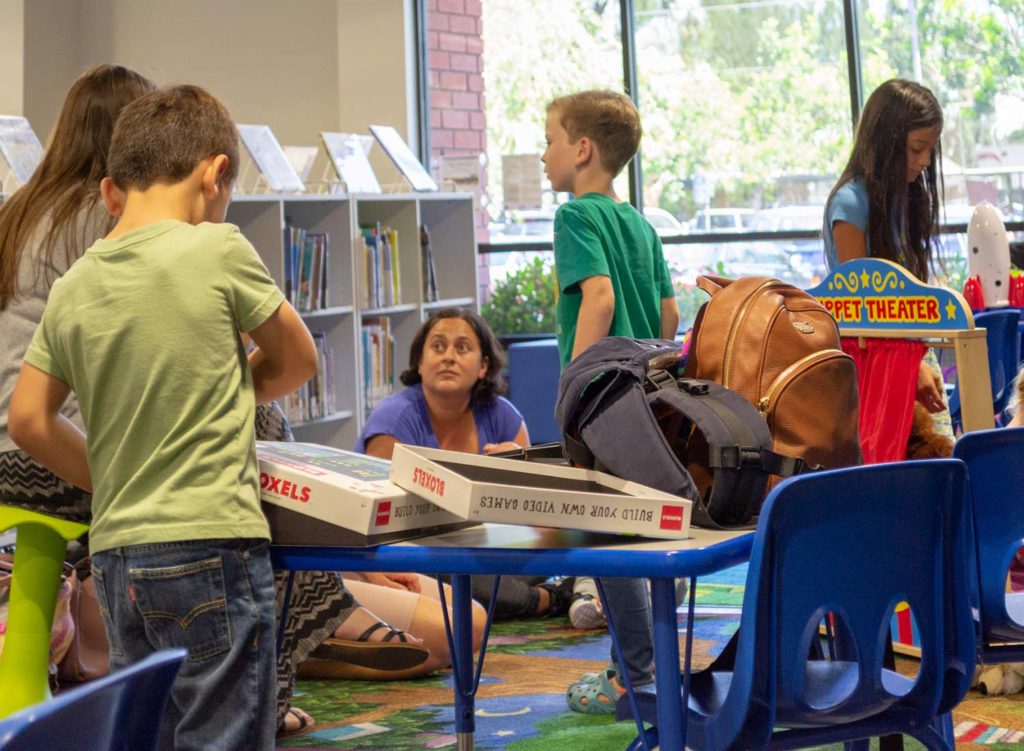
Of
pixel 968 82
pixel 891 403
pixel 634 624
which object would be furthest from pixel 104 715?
pixel 968 82

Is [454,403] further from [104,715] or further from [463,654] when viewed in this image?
[104,715]

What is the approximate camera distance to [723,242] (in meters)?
7.04

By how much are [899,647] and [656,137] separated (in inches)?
167

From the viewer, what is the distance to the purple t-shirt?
3.83m

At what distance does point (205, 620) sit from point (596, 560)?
0.54m

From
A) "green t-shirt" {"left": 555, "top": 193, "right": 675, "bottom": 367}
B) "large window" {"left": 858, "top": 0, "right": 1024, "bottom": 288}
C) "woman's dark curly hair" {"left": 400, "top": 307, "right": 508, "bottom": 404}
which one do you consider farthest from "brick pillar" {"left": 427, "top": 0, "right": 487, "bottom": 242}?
"green t-shirt" {"left": 555, "top": 193, "right": 675, "bottom": 367}

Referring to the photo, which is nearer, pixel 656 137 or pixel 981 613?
pixel 981 613

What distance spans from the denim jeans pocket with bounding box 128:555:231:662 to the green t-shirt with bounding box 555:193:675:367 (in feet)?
4.41

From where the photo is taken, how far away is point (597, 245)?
2939mm

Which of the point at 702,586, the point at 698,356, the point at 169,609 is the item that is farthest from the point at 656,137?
the point at 169,609

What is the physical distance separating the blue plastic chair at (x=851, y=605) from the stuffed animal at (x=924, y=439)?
1415 mm

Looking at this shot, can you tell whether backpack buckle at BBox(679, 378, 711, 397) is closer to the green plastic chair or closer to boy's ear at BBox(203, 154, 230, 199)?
boy's ear at BBox(203, 154, 230, 199)

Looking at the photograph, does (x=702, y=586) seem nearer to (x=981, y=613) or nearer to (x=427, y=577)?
(x=427, y=577)

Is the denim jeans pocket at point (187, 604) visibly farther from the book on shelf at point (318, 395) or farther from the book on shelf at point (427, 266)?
the book on shelf at point (427, 266)
